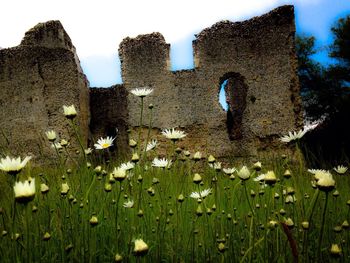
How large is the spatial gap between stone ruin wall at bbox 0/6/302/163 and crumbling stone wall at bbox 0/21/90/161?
32mm

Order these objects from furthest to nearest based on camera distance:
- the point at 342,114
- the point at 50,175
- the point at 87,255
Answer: the point at 342,114
the point at 50,175
the point at 87,255

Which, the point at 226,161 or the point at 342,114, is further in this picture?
the point at 342,114

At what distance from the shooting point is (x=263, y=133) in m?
12.7

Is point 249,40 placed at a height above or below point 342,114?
above

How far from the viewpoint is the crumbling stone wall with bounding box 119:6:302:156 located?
12680 mm

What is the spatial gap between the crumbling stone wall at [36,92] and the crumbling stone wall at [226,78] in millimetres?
1929

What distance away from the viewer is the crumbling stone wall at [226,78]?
12.7m

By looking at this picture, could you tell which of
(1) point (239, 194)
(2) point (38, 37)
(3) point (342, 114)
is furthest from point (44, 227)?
(3) point (342, 114)

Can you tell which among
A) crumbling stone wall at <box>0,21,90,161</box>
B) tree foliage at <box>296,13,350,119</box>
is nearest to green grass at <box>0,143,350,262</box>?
crumbling stone wall at <box>0,21,90,161</box>

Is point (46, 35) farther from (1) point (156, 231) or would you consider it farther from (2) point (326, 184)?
(2) point (326, 184)

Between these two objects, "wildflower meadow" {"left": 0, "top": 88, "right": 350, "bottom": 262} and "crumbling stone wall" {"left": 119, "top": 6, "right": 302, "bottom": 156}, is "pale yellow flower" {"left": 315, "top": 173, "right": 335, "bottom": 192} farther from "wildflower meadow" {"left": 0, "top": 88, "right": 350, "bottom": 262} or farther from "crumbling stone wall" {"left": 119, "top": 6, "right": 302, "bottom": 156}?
"crumbling stone wall" {"left": 119, "top": 6, "right": 302, "bottom": 156}

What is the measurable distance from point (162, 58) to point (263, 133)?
4.14 metres

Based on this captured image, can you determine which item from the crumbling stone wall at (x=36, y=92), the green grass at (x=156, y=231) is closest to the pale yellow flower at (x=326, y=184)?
the green grass at (x=156, y=231)

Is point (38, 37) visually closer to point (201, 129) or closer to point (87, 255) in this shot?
point (201, 129)
